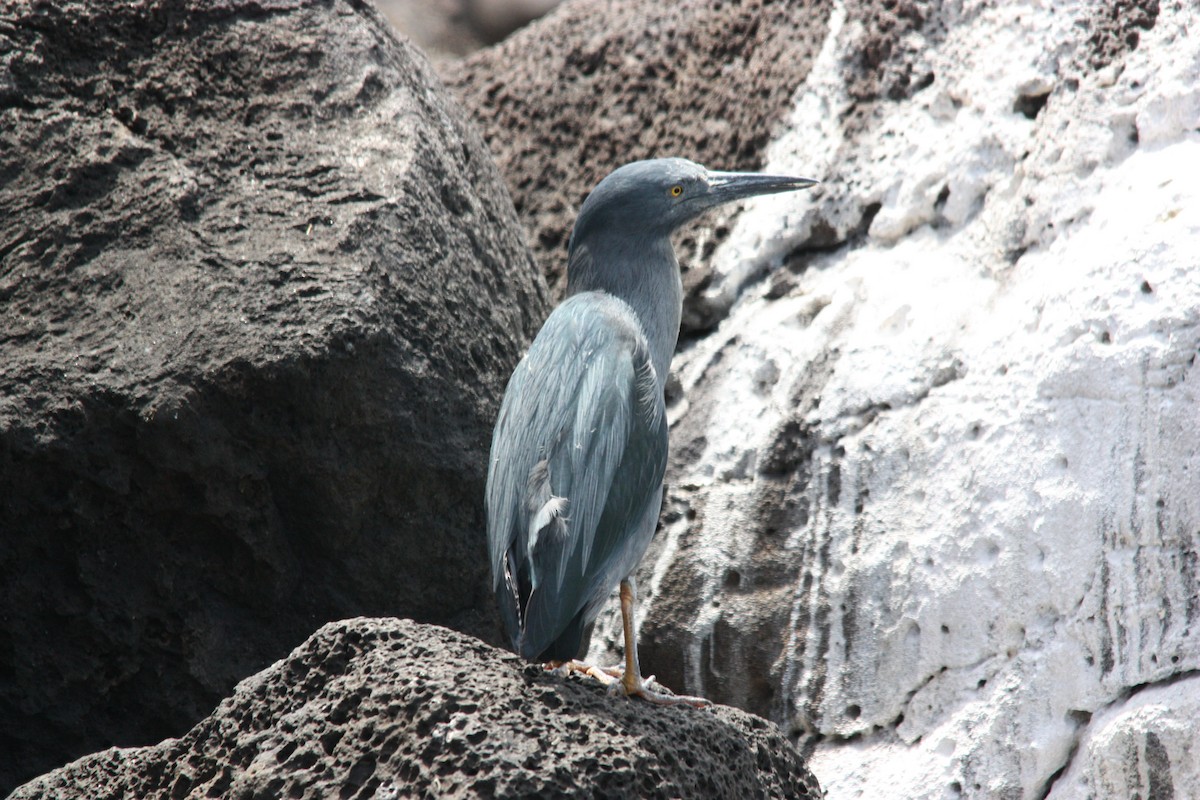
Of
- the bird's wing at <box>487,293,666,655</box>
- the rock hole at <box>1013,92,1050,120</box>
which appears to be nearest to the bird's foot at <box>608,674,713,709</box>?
the bird's wing at <box>487,293,666,655</box>

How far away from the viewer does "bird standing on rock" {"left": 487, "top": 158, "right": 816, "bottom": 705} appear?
8.38 feet

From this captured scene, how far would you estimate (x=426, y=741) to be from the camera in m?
2.01

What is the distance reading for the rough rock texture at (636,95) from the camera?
423cm

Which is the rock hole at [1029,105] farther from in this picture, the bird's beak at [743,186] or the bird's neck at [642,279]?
the bird's neck at [642,279]

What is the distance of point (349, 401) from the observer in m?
2.86

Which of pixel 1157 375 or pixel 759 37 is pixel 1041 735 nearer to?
pixel 1157 375

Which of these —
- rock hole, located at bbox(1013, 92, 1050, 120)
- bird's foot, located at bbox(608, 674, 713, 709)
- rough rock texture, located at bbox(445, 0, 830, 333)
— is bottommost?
bird's foot, located at bbox(608, 674, 713, 709)

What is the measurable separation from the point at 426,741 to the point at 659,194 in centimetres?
179

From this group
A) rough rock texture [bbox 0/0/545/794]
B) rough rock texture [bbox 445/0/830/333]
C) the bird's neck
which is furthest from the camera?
rough rock texture [bbox 445/0/830/333]

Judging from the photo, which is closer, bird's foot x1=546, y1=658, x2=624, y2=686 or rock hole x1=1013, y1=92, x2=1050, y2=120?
bird's foot x1=546, y1=658, x2=624, y2=686

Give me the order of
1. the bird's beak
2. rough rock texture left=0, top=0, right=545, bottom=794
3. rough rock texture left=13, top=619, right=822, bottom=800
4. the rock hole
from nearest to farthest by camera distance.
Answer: rough rock texture left=13, top=619, right=822, bottom=800 → rough rock texture left=0, top=0, right=545, bottom=794 → the bird's beak → the rock hole

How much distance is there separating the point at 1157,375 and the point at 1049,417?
26 cm

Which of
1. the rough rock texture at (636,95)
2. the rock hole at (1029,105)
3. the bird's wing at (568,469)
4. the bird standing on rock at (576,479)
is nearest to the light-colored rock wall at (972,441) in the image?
the rock hole at (1029,105)

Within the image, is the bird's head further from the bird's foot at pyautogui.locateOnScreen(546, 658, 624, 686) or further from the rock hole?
the bird's foot at pyautogui.locateOnScreen(546, 658, 624, 686)
